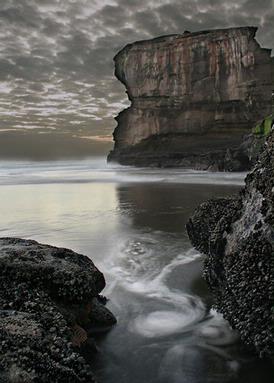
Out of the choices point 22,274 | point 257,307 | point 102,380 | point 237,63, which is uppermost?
point 237,63

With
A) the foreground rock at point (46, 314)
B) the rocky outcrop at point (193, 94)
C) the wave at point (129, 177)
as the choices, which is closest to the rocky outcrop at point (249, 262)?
the foreground rock at point (46, 314)

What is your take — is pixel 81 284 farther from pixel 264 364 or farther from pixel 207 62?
pixel 207 62

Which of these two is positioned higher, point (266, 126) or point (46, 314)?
point (266, 126)

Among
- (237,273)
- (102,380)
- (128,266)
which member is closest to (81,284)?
(102,380)

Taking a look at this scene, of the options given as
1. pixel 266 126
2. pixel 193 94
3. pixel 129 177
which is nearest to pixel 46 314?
pixel 266 126

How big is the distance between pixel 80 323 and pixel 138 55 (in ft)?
159

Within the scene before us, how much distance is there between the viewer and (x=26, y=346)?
2227 millimetres

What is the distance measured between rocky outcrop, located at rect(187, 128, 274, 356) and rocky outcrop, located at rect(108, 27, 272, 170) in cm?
3487

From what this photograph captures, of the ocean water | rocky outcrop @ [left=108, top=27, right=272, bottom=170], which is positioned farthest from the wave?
the ocean water

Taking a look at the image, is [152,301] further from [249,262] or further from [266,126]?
[266,126]

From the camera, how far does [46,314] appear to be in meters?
2.73

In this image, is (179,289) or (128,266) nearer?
(179,289)

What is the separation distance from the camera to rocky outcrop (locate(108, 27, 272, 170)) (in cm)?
4231

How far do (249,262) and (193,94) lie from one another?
43177 millimetres
